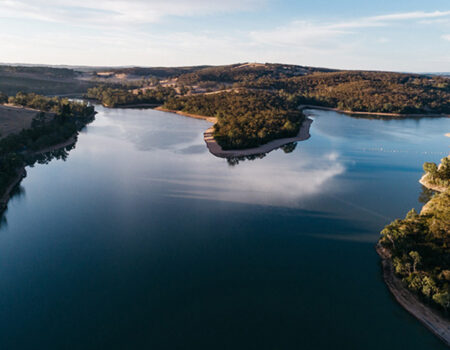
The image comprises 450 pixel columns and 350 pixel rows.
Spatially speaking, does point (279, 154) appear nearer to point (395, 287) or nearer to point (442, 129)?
point (395, 287)

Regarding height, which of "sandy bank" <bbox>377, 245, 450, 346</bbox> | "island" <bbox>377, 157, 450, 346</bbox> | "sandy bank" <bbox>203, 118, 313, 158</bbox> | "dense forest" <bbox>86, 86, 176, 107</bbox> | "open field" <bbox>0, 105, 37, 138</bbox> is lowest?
"sandy bank" <bbox>377, 245, 450, 346</bbox>

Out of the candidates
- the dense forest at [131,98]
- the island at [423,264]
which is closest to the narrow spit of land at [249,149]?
the island at [423,264]

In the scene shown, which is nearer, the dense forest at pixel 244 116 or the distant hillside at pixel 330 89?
the dense forest at pixel 244 116

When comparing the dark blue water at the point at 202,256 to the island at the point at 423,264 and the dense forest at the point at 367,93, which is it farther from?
the dense forest at the point at 367,93

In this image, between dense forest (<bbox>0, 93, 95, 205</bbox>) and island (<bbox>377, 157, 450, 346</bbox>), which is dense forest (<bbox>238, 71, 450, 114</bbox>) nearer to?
dense forest (<bbox>0, 93, 95, 205</bbox>)

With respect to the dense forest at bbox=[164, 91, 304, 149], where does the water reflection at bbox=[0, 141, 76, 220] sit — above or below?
below

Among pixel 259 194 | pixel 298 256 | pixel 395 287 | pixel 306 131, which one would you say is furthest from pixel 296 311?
pixel 306 131

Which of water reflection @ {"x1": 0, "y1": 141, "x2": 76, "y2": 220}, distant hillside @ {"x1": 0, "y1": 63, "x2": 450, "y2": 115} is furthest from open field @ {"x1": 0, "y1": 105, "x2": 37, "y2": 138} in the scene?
distant hillside @ {"x1": 0, "y1": 63, "x2": 450, "y2": 115}
